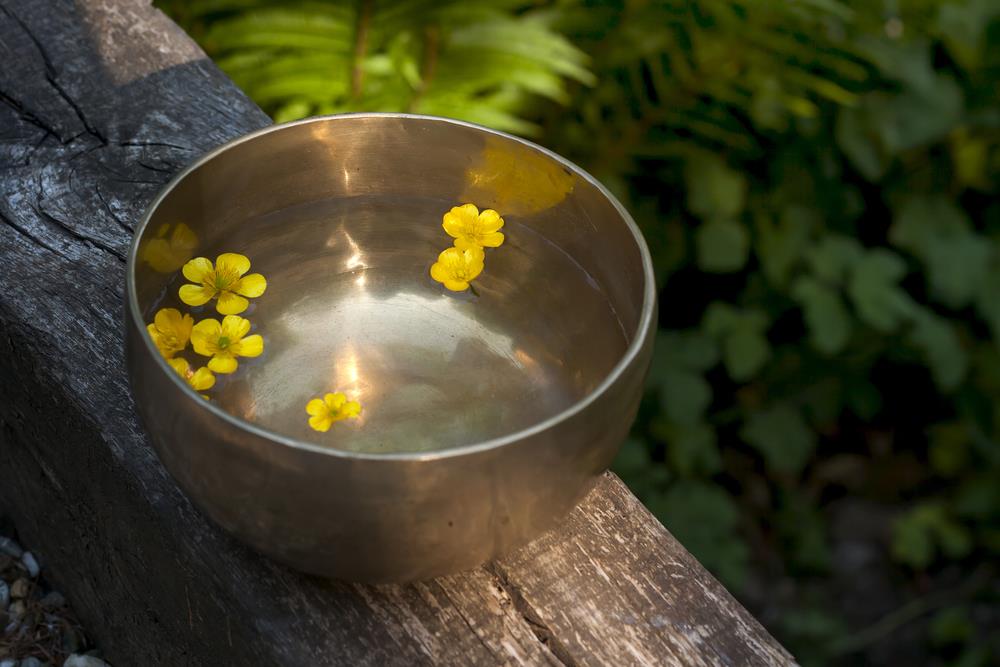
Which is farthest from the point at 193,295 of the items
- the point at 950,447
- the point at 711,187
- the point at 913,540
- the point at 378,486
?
the point at 950,447

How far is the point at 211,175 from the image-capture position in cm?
102

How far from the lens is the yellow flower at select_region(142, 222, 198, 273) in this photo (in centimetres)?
95

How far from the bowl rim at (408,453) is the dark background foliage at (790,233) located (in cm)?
98

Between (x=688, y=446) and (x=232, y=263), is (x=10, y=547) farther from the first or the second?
(x=688, y=446)

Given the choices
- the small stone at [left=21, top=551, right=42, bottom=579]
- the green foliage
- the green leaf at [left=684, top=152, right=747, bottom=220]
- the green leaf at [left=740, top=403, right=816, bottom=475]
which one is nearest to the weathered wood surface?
the small stone at [left=21, top=551, right=42, bottom=579]

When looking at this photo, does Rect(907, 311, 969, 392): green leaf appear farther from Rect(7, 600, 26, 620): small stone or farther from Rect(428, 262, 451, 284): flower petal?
Rect(7, 600, 26, 620): small stone

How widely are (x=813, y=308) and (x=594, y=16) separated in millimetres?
721

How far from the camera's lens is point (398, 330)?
115 centimetres

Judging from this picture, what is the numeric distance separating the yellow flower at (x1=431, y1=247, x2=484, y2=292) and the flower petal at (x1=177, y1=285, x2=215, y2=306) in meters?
0.23

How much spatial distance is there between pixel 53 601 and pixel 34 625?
0.04 meters

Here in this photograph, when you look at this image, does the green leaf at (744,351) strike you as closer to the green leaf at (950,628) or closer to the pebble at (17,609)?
the green leaf at (950,628)

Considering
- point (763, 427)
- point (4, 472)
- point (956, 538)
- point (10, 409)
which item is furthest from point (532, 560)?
point (956, 538)

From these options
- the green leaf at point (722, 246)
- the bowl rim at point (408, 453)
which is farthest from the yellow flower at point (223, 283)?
the green leaf at point (722, 246)

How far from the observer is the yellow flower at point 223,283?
1.03 m
